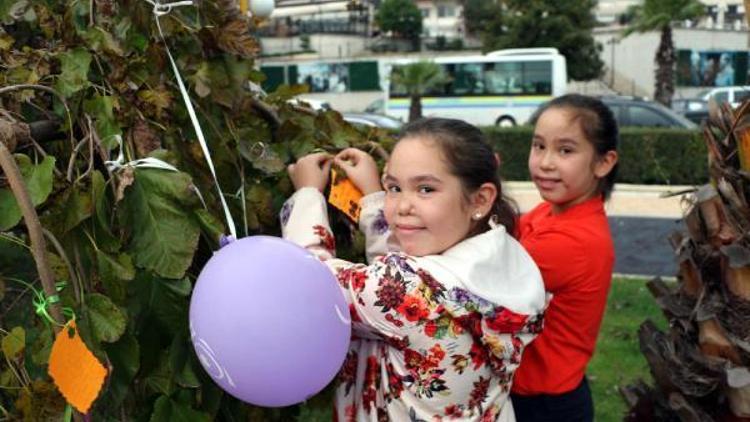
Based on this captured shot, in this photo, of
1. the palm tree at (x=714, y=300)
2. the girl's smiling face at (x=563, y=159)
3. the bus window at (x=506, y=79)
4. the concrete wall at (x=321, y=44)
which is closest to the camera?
the girl's smiling face at (x=563, y=159)

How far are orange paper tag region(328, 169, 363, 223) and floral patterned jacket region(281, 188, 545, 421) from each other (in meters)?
0.06

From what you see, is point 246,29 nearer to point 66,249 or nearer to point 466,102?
point 66,249

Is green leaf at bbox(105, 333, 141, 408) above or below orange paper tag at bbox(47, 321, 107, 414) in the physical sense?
below

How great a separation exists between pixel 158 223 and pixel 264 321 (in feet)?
0.87

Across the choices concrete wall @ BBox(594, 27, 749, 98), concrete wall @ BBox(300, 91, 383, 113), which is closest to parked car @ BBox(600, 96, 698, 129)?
concrete wall @ BBox(300, 91, 383, 113)

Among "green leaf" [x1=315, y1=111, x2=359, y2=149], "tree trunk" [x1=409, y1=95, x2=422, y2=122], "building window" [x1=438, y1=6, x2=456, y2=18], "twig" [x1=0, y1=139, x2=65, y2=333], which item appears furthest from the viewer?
"building window" [x1=438, y1=6, x2=456, y2=18]

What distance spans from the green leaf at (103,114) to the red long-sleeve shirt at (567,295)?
117 cm

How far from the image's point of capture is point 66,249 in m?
1.49

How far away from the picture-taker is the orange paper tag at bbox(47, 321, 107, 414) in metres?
1.26

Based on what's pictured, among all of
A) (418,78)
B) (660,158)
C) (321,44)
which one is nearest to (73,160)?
(660,158)

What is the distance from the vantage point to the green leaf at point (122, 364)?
4.82ft

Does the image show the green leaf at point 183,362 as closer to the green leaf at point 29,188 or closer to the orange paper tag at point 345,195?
the green leaf at point 29,188

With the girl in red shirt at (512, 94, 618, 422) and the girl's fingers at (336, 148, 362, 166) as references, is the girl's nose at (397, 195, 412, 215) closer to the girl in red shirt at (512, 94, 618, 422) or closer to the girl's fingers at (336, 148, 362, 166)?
the girl's fingers at (336, 148, 362, 166)

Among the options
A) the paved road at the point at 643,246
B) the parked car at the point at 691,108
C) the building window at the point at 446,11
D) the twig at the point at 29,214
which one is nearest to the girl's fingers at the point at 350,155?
the twig at the point at 29,214
